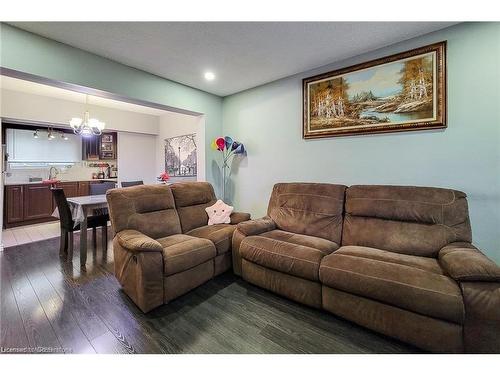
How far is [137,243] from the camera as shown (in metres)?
1.86

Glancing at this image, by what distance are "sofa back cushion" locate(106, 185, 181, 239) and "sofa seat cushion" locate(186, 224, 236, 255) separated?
0.27 metres

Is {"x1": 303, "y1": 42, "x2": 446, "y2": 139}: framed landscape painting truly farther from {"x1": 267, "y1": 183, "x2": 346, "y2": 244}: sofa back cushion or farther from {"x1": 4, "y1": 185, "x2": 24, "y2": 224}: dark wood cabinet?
{"x1": 4, "y1": 185, "x2": 24, "y2": 224}: dark wood cabinet

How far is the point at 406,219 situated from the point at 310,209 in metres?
0.90

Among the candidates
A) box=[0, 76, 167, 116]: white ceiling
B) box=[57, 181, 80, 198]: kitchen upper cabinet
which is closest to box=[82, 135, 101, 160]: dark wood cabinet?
box=[57, 181, 80, 198]: kitchen upper cabinet

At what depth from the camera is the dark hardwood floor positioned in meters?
1.50

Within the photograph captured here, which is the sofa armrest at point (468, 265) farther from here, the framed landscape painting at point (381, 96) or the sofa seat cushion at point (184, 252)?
the sofa seat cushion at point (184, 252)

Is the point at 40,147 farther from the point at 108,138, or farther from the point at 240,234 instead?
the point at 240,234

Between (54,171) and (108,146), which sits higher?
(108,146)

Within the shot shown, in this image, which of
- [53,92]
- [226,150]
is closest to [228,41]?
[226,150]

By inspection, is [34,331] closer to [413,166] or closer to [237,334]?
[237,334]

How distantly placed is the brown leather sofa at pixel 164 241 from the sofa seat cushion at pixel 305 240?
552mm
